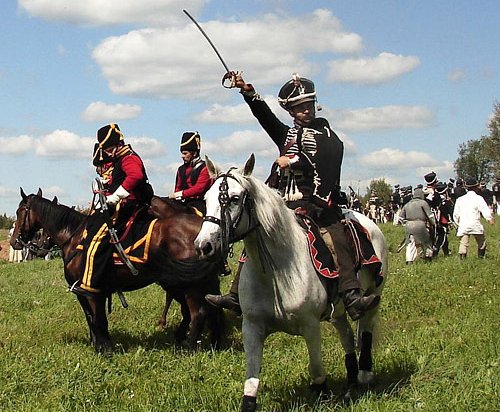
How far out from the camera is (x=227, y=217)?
5738 mm

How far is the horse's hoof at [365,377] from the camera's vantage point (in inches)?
288

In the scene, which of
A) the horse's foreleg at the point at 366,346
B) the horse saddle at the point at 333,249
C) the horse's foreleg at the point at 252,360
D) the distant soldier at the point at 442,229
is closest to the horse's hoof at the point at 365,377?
the horse's foreleg at the point at 366,346

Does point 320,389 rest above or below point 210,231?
below

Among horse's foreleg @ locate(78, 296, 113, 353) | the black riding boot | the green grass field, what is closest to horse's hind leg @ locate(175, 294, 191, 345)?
the green grass field

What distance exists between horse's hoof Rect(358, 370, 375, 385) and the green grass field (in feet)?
0.35

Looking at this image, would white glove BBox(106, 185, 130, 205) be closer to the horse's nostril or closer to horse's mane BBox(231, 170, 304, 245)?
horse's mane BBox(231, 170, 304, 245)

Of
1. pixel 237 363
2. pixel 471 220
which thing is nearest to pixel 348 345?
pixel 237 363

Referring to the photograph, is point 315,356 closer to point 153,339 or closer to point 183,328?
point 183,328

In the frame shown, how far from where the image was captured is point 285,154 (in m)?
6.85

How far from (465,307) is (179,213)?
4172mm

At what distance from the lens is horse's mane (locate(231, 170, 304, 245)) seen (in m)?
6.03

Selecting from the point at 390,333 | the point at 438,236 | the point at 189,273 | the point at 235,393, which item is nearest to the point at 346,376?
the point at 235,393

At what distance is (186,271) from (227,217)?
160 inches

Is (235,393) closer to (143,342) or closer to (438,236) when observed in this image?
(143,342)
